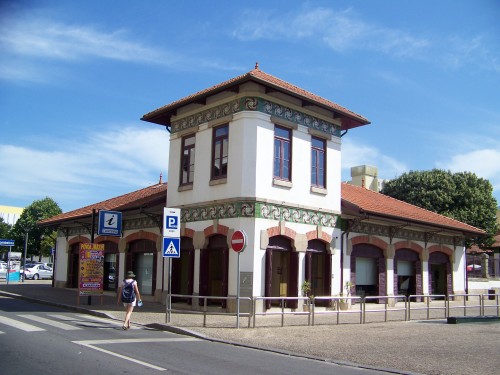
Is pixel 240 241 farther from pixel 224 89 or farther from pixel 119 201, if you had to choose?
pixel 119 201

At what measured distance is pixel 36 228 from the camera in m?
57.5

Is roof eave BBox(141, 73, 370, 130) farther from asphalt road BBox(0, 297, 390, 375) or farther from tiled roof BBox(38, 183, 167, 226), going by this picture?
asphalt road BBox(0, 297, 390, 375)

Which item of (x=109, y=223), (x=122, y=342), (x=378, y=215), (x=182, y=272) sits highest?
(x=378, y=215)

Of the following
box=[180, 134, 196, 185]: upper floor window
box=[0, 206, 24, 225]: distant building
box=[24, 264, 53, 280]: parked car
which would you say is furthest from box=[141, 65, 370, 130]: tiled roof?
box=[0, 206, 24, 225]: distant building

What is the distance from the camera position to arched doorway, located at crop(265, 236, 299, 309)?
17.8m

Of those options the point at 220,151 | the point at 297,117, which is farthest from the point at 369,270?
the point at 220,151

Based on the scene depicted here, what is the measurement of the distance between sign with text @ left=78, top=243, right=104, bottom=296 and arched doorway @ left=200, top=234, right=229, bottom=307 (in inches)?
149

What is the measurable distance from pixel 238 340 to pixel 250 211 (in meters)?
5.87

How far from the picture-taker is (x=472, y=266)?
41.6 m

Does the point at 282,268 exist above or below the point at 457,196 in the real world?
below

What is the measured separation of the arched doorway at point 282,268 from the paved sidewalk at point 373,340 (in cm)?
200

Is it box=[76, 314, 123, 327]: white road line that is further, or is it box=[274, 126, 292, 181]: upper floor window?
box=[274, 126, 292, 181]: upper floor window

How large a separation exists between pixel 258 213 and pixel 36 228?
1837 inches

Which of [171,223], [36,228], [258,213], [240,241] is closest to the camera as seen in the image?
[240,241]
